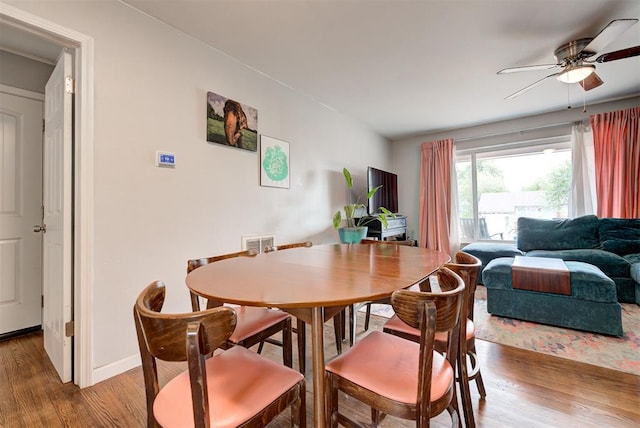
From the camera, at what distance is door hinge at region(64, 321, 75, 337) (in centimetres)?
161

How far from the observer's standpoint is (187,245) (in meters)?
2.11

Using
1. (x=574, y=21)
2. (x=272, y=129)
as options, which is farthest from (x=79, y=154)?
(x=574, y=21)

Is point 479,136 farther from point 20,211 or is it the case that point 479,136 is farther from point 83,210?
point 20,211

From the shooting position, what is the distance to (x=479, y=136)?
4.69 metres

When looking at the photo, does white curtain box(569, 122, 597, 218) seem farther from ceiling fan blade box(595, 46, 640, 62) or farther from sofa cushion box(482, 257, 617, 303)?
ceiling fan blade box(595, 46, 640, 62)

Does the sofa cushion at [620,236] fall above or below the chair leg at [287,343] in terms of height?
above

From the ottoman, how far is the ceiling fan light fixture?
180 cm

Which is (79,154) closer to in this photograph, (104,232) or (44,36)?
(104,232)

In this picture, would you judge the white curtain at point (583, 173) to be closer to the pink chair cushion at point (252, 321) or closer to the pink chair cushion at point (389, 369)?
the pink chair cushion at point (389, 369)

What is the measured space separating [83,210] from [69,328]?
741mm

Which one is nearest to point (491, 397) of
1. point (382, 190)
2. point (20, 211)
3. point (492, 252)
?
point (492, 252)

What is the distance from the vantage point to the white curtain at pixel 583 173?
384 centimetres

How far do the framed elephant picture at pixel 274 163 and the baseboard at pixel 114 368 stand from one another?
5.76 ft

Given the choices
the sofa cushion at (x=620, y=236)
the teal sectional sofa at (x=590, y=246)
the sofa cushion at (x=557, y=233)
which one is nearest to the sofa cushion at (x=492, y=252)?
the teal sectional sofa at (x=590, y=246)
